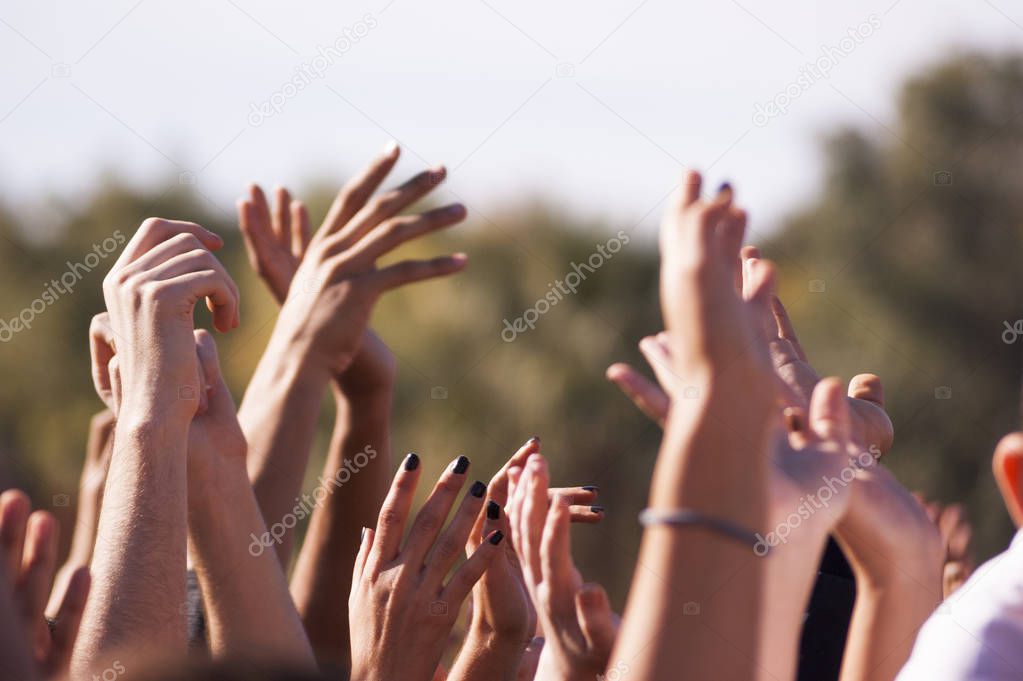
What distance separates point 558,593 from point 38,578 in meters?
0.70

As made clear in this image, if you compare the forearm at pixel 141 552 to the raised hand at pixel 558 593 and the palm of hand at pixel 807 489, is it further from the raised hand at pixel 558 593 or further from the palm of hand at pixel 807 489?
the palm of hand at pixel 807 489

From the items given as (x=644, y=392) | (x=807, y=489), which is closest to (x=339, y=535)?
(x=644, y=392)

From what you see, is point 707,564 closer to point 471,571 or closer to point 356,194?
A: point 471,571

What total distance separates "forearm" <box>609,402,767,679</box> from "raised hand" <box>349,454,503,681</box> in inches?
25.9

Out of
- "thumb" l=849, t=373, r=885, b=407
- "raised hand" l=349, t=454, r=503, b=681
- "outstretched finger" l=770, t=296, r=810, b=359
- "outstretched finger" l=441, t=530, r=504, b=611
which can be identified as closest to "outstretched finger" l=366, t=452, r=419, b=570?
"raised hand" l=349, t=454, r=503, b=681

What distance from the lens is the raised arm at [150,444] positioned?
6.38 ft

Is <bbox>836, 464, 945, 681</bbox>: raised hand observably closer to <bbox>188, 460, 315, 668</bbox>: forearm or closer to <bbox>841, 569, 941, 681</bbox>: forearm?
<bbox>841, 569, 941, 681</bbox>: forearm

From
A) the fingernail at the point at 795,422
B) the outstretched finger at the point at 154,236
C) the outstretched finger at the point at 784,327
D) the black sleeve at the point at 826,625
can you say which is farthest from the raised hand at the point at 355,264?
the fingernail at the point at 795,422

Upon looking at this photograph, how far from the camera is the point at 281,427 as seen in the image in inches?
109

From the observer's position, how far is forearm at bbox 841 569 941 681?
1743 mm

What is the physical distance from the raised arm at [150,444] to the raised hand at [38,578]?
528 millimetres

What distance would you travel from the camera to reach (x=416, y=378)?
59.6ft

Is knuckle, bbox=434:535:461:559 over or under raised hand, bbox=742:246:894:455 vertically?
under

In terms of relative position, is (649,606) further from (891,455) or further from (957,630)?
(891,455)
